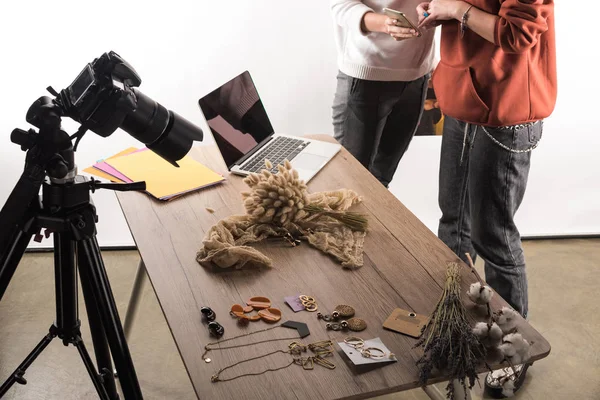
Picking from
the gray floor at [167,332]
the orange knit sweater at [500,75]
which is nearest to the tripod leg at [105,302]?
the gray floor at [167,332]

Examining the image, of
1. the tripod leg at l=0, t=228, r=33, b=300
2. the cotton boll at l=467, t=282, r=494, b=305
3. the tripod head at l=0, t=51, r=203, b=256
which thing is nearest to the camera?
the tripod head at l=0, t=51, r=203, b=256

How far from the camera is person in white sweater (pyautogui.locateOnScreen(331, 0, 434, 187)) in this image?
231cm

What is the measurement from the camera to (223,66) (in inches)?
119

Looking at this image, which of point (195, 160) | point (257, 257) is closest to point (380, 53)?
point (195, 160)

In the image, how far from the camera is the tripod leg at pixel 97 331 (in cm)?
145

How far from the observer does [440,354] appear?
131 cm

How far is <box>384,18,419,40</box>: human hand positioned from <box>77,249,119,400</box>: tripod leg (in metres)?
1.21

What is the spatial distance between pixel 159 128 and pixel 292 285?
0.45m

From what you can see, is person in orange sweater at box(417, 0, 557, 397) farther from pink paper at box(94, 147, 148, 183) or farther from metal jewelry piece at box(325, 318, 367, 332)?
pink paper at box(94, 147, 148, 183)

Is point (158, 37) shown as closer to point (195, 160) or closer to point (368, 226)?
point (195, 160)

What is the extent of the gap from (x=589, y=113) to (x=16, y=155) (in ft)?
8.37

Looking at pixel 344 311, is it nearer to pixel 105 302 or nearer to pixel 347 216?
pixel 347 216

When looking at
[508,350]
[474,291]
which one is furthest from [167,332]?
[508,350]

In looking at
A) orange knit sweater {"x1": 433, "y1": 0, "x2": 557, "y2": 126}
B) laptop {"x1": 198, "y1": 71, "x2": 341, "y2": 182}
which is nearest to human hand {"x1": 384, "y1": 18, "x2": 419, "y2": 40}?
orange knit sweater {"x1": 433, "y1": 0, "x2": 557, "y2": 126}
